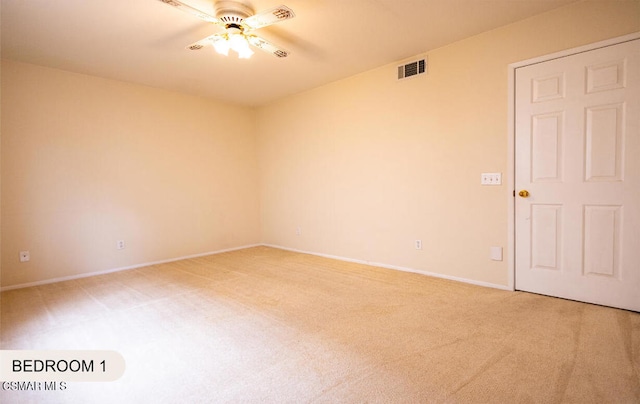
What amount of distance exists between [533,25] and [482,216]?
1.84 metres

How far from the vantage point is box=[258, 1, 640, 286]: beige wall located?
298cm

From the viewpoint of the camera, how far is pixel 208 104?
519cm

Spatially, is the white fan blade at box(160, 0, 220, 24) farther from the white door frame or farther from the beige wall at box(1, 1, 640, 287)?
the white door frame

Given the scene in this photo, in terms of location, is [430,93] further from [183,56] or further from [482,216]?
[183,56]

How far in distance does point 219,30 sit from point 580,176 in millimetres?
3586

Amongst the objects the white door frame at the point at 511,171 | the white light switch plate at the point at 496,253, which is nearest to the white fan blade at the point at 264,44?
the white door frame at the point at 511,171

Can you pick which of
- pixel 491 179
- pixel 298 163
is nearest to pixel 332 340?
pixel 491 179

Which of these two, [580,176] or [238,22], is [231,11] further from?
[580,176]

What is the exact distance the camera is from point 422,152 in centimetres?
365

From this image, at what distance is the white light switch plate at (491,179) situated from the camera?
309cm

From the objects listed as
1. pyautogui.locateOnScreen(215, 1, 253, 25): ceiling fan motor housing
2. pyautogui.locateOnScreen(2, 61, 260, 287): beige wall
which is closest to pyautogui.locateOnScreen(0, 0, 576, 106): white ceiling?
pyautogui.locateOnScreen(215, 1, 253, 25): ceiling fan motor housing

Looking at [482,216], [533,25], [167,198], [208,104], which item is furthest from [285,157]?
[533,25]

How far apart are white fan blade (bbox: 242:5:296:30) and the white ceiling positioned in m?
0.19

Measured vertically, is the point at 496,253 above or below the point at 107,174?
below
